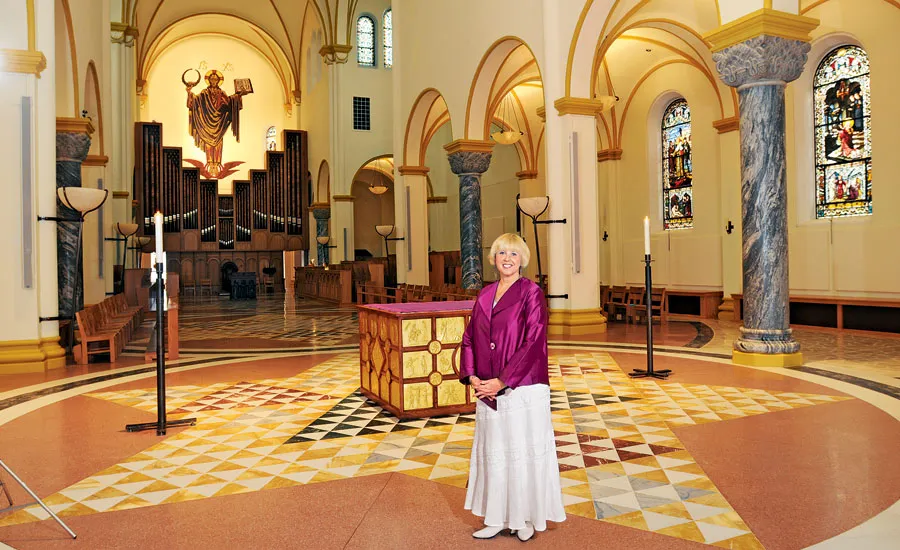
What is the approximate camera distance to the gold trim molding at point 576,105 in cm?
1118

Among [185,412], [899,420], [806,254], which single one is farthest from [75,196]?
[806,254]

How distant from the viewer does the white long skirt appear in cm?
306

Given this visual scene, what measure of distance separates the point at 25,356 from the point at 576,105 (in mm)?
8231

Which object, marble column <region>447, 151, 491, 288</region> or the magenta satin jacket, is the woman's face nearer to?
the magenta satin jacket

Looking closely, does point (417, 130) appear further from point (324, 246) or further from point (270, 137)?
point (270, 137)

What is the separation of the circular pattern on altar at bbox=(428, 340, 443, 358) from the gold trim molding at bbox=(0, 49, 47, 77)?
19.3 feet

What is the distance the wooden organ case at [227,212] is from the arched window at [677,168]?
627 inches

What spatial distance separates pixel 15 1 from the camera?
819 cm

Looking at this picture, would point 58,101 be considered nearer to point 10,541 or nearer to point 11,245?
point 11,245

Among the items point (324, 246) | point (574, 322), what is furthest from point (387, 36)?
point (574, 322)

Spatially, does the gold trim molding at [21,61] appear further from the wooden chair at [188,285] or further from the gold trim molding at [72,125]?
the wooden chair at [188,285]

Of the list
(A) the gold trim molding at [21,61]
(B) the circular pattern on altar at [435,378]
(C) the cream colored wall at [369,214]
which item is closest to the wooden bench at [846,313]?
(B) the circular pattern on altar at [435,378]

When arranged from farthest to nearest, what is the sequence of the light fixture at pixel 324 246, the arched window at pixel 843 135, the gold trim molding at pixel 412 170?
the light fixture at pixel 324 246 → the gold trim molding at pixel 412 170 → the arched window at pixel 843 135

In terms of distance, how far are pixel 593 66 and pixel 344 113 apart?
44.9ft
